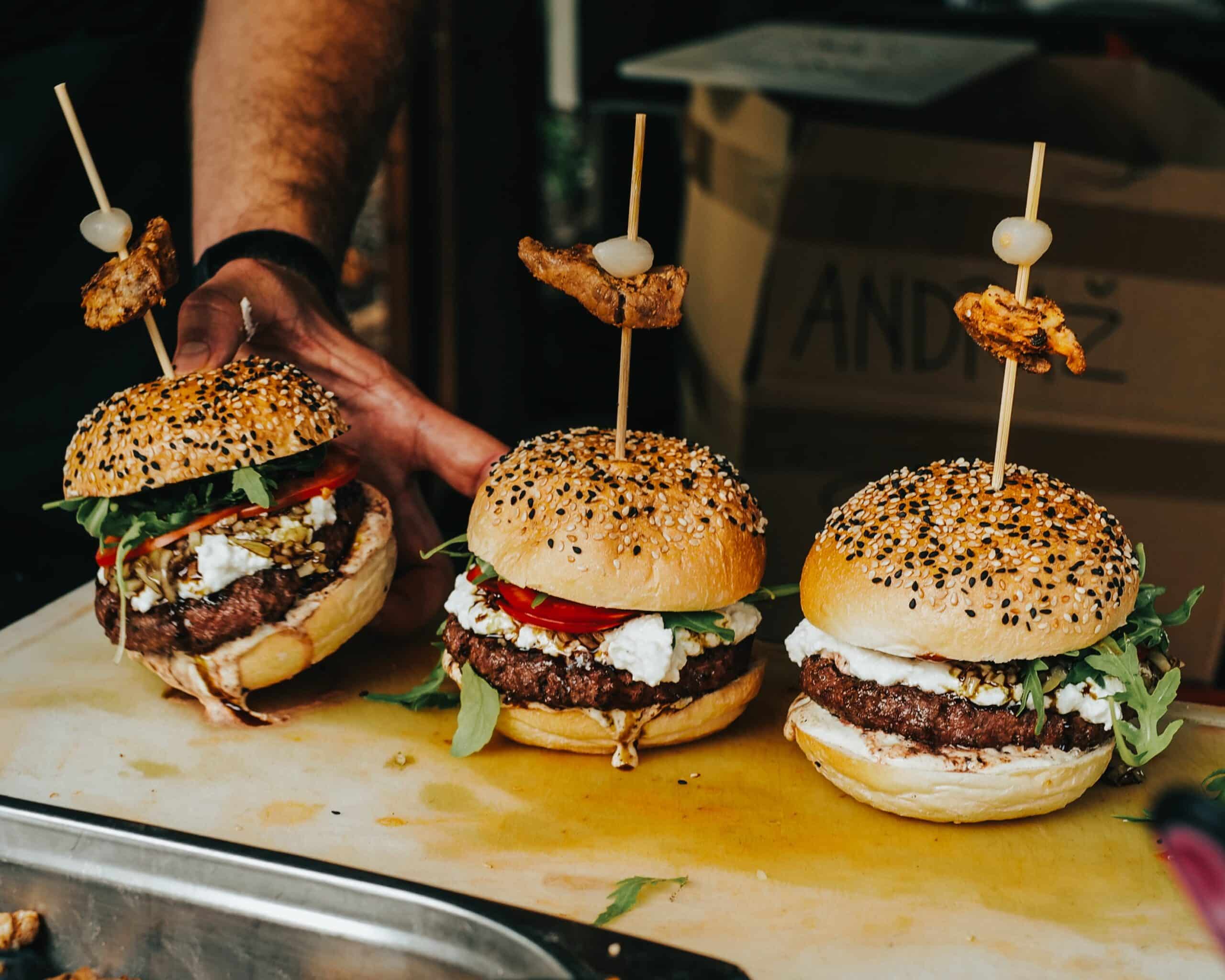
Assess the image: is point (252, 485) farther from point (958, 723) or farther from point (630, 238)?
point (958, 723)

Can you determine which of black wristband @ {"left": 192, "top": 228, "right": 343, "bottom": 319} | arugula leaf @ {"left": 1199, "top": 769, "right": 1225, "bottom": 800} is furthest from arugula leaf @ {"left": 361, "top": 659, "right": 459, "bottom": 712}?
arugula leaf @ {"left": 1199, "top": 769, "right": 1225, "bottom": 800}

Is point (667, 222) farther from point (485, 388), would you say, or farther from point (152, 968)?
point (152, 968)

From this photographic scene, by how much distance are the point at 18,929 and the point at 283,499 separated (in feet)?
3.40

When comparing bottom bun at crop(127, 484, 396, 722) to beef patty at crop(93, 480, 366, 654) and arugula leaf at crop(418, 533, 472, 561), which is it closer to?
beef patty at crop(93, 480, 366, 654)

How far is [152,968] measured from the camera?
1.96m

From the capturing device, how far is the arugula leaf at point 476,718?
251 cm

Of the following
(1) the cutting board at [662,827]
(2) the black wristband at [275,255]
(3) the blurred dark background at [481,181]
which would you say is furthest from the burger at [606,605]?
(3) the blurred dark background at [481,181]

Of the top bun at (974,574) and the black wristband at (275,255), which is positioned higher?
the black wristband at (275,255)

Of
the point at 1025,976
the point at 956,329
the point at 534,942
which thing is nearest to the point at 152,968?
the point at 534,942

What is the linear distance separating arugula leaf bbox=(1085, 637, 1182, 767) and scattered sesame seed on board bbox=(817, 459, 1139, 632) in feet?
0.36

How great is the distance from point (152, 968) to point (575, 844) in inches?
31.7

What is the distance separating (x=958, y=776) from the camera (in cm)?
223

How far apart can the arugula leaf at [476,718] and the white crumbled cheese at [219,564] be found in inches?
22.1

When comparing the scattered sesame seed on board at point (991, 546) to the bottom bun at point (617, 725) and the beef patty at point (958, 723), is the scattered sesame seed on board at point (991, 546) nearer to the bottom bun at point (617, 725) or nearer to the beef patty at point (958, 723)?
the beef patty at point (958, 723)
